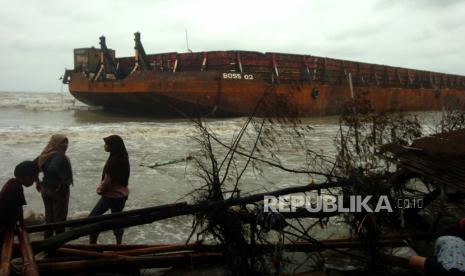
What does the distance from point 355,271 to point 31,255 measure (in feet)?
8.71

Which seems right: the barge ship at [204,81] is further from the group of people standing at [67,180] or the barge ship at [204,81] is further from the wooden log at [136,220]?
the wooden log at [136,220]

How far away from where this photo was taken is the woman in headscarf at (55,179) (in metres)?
4.73

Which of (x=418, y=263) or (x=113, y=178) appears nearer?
(x=418, y=263)

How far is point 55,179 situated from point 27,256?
2057 mm

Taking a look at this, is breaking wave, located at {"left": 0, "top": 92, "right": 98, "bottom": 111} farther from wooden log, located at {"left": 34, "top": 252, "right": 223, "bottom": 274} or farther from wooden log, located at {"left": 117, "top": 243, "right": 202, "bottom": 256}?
wooden log, located at {"left": 34, "top": 252, "right": 223, "bottom": 274}

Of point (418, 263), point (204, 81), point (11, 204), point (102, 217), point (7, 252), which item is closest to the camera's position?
point (7, 252)

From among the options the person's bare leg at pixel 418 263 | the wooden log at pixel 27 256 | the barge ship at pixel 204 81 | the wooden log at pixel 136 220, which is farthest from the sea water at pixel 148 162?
the person's bare leg at pixel 418 263

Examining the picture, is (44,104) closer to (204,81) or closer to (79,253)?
(204,81)

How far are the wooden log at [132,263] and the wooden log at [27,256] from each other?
0.57ft

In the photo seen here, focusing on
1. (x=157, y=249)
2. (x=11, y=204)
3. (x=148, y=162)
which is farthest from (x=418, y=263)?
(x=148, y=162)

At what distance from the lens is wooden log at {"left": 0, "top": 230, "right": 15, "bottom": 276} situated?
267cm

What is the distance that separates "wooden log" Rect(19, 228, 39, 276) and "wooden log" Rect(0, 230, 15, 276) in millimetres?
75

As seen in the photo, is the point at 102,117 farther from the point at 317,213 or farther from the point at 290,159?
the point at 317,213

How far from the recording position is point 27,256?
9.32 ft
